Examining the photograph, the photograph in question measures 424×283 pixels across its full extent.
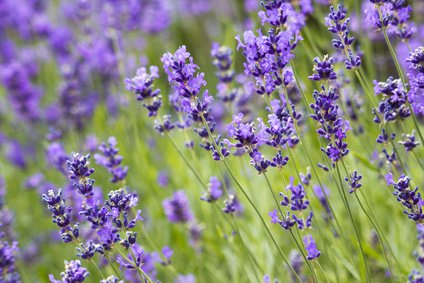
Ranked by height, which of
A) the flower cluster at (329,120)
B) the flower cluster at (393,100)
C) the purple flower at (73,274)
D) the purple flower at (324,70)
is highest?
the purple flower at (324,70)

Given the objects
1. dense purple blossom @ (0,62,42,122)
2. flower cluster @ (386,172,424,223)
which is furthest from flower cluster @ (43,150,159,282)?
dense purple blossom @ (0,62,42,122)

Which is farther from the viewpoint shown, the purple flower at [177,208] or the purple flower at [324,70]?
the purple flower at [177,208]

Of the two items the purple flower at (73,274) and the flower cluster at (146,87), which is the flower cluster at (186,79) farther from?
the purple flower at (73,274)

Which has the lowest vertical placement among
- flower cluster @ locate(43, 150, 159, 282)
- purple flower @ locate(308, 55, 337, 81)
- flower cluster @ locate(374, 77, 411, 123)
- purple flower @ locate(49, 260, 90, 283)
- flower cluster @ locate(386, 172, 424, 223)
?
purple flower @ locate(49, 260, 90, 283)

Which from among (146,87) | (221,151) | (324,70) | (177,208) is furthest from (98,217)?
(177,208)

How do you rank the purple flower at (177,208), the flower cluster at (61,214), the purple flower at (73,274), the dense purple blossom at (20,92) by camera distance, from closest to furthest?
1. the purple flower at (73,274)
2. the flower cluster at (61,214)
3. the purple flower at (177,208)
4. the dense purple blossom at (20,92)

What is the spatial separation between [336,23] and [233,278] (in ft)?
5.80

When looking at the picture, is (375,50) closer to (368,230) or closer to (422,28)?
(422,28)

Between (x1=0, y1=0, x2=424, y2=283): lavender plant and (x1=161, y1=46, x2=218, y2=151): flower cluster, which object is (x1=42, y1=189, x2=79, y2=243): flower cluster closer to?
(x1=0, y1=0, x2=424, y2=283): lavender plant

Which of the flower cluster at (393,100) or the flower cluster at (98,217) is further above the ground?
the flower cluster at (393,100)

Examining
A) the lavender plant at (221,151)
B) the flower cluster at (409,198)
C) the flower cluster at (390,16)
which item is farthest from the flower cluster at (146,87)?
the flower cluster at (409,198)

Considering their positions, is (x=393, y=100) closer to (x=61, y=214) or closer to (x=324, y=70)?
(x=324, y=70)

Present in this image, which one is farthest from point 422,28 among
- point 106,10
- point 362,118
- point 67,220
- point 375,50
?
point 67,220

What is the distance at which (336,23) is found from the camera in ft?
6.73
